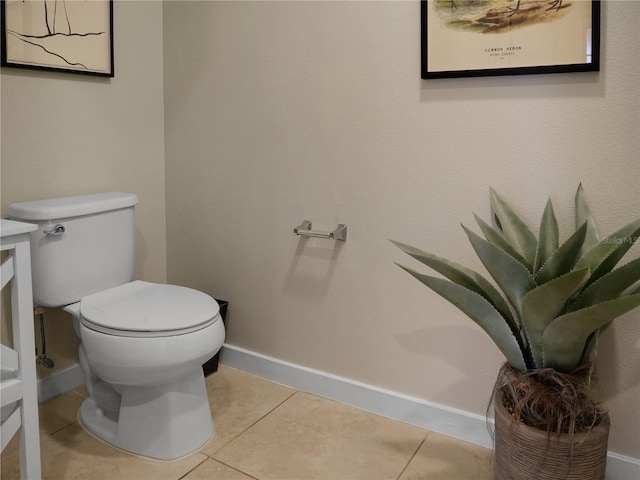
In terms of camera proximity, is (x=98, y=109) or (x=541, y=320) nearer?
(x=541, y=320)

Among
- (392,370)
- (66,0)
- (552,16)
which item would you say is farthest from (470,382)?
(66,0)

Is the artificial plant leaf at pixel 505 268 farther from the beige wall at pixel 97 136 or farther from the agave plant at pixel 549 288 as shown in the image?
the beige wall at pixel 97 136

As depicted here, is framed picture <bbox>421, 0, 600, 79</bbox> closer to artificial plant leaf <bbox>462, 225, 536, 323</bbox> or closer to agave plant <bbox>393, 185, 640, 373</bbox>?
agave plant <bbox>393, 185, 640, 373</bbox>

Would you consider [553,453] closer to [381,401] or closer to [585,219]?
[585,219]

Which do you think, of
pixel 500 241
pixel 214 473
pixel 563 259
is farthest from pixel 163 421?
pixel 563 259

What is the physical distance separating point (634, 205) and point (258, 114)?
4.32 ft

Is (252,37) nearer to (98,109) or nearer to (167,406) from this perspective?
(98,109)

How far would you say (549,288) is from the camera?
1.22m

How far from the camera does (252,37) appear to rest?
2.06m

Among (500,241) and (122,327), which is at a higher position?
(500,241)

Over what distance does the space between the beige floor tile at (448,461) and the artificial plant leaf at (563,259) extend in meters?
0.67

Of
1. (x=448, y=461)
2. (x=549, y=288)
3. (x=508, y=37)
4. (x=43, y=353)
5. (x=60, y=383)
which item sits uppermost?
(x=508, y=37)

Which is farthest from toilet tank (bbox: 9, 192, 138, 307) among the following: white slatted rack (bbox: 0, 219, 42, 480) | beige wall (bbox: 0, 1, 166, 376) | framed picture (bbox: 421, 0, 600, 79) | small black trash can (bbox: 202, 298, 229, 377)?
framed picture (bbox: 421, 0, 600, 79)

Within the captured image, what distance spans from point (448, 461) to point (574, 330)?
26.4 inches
